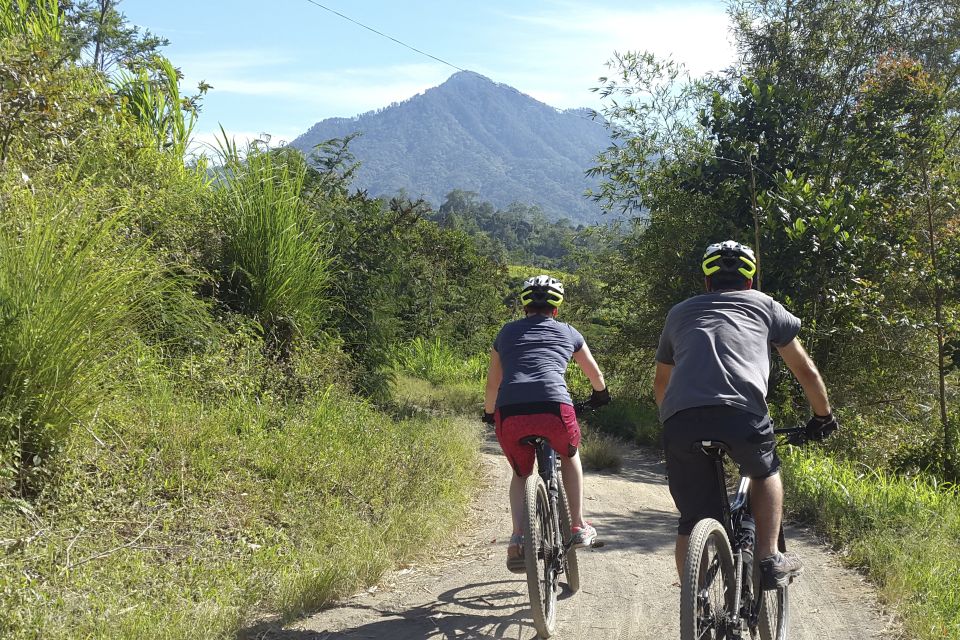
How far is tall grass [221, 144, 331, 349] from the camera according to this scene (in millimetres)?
8406

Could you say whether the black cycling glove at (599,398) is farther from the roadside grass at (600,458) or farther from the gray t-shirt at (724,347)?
the roadside grass at (600,458)

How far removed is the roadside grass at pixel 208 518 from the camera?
391 cm

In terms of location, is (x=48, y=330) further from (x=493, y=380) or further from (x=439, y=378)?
(x=439, y=378)

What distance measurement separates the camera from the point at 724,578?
3.43m

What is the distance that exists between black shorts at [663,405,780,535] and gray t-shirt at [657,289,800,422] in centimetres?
5

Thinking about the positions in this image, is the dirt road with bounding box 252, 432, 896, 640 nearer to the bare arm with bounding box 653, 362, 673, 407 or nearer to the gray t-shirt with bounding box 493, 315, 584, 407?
the gray t-shirt with bounding box 493, 315, 584, 407

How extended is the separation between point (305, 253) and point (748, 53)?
386 inches

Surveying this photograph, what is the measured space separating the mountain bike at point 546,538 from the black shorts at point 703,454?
2.81ft

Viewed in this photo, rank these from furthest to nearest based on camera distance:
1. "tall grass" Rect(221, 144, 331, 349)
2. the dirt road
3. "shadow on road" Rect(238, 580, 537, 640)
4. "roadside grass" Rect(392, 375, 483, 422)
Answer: "roadside grass" Rect(392, 375, 483, 422) → "tall grass" Rect(221, 144, 331, 349) → the dirt road → "shadow on road" Rect(238, 580, 537, 640)

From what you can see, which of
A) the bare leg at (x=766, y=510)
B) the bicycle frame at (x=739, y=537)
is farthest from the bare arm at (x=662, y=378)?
the bare leg at (x=766, y=510)

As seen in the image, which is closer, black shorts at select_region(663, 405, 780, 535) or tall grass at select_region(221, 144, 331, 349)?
black shorts at select_region(663, 405, 780, 535)

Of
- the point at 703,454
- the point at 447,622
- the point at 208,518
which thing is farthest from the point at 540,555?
the point at 208,518

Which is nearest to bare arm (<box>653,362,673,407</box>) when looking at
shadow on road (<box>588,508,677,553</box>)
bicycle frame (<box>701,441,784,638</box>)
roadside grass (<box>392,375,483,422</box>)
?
bicycle frame (<box>701,441,784,638</box>)

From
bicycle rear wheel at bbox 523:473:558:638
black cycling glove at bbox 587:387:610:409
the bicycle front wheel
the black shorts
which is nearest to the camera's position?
the bicycle front wheel
